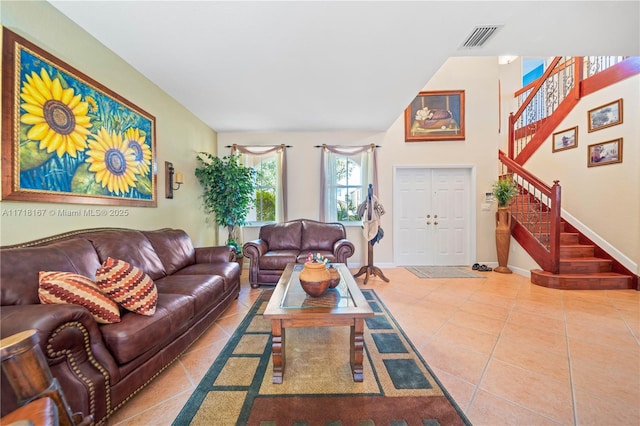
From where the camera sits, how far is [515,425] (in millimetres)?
1303

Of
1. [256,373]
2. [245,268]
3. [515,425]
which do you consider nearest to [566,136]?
[515,425]

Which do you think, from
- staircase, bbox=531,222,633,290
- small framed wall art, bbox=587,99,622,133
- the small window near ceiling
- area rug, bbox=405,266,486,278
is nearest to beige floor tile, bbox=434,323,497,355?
area rug, bbox=405,266,486,278

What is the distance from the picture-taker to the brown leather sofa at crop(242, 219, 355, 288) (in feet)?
11.8

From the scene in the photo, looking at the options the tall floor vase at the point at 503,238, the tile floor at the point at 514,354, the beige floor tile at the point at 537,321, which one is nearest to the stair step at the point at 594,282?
the tile floor at the point at 514,354

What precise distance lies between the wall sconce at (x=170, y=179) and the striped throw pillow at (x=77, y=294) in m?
2.03

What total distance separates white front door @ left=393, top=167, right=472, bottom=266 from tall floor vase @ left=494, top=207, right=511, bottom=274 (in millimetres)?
543

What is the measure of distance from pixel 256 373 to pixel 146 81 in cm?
332

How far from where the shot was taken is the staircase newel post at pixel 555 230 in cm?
364

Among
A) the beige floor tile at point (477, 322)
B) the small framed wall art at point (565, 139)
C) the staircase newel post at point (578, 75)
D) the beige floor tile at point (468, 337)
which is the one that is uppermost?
the staircase newel post at point (578, 75)

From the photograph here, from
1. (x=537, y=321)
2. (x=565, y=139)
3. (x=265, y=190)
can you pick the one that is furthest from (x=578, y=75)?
(x=265, y=190)

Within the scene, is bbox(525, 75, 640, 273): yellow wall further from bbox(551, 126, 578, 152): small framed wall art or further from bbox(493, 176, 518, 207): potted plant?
bbox(493, 176, 518, 207): potted plant

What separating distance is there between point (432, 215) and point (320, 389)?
4.22m

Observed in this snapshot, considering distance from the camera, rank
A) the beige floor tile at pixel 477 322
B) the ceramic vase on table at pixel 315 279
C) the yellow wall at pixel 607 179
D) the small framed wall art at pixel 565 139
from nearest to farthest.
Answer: the ceramic vase on table at pixel 315 279
the beige floor tile at pixel 477 322
the yellow wall at pixel 607 179
the small framed wall art at pixel 565 139

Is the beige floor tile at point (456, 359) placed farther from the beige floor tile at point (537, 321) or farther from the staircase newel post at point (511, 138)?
the staircase newel post at point (511, 138)
